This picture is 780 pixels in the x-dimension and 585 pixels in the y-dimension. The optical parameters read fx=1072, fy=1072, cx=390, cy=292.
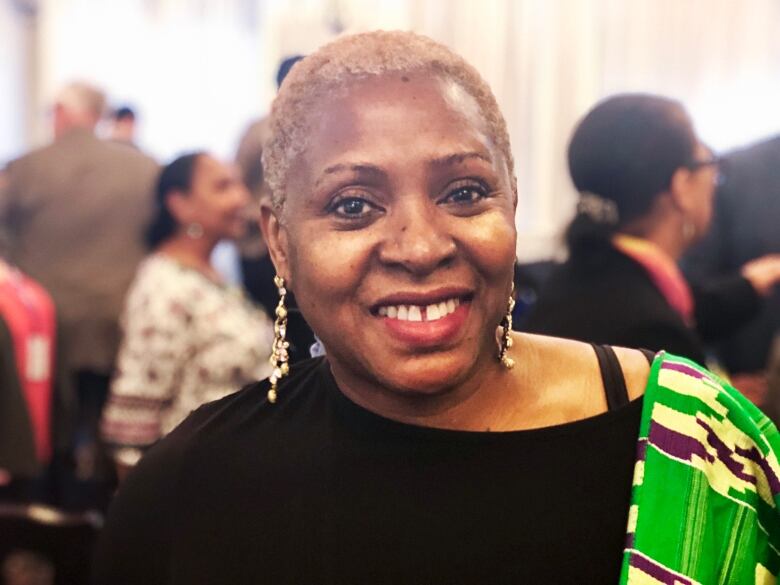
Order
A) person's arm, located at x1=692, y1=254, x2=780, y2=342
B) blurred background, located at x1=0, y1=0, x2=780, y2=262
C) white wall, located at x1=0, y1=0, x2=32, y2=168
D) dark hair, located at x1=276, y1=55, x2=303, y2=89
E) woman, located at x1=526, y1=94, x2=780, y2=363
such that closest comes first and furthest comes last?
dark hair, located at x1=276, y1=55, x2=303, y2=89 → woman, located at x1=526, y1=94, x2=780, y2=363 → person's arm, located at x1=692, y1=254, x2=780, y2=342 → blurred background, located at x1=0, y1=0, x2=780, y2=262 → white wall, located at x1=0, y1=0, x2=32, y2=168

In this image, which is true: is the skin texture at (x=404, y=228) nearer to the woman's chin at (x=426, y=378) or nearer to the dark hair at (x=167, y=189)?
the woman's chin at (x=426, y=378)

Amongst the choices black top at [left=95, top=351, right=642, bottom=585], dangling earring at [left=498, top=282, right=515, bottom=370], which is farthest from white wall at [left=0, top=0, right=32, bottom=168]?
dangling earring at [left=498, top=282, right=515, bottom=370]

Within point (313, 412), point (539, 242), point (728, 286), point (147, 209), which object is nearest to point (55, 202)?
point (147, 209)

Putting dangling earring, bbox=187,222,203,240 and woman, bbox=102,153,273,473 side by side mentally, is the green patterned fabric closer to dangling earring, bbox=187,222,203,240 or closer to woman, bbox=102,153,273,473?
woman, bbox=102,153,273,473

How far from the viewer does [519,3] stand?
186 inches

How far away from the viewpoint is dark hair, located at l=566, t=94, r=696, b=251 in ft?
7.05

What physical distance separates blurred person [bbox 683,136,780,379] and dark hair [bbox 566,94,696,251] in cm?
104

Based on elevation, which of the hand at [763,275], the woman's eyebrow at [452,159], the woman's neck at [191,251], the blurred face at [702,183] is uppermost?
the woman's eyebrow at [452,159]

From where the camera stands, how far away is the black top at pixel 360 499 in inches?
49.4

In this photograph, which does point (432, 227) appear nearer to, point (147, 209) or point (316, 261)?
point (316, 261)

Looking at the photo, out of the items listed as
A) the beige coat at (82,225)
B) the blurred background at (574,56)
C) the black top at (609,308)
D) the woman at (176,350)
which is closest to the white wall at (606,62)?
the blurred background at (574,56)

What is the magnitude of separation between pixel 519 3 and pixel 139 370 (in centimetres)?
268

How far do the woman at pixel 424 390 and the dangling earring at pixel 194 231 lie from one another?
177 centimetres

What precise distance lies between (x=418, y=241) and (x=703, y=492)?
0.42m
